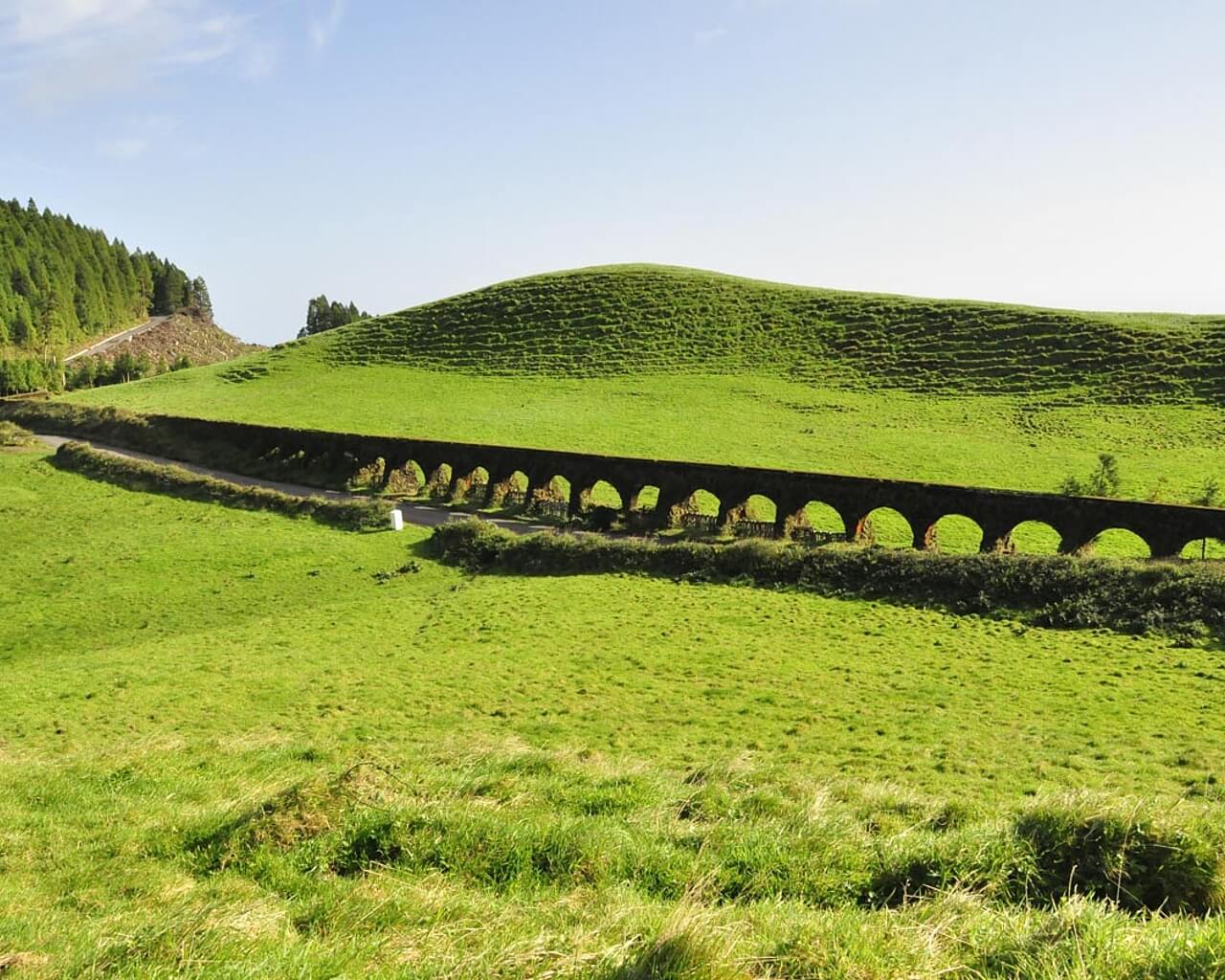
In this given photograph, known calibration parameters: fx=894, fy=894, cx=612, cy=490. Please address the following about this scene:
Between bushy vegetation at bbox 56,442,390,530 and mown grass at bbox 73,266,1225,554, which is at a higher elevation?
mown grass at bbox 73,266,1225,554

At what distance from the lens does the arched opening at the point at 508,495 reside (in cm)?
4272

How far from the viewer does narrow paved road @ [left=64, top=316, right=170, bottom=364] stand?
14794cm

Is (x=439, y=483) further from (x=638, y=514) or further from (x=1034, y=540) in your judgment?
(x=1034, y=540)

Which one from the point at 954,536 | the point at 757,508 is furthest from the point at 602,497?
the point at 954,536

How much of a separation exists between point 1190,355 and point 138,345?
16054 centimetres

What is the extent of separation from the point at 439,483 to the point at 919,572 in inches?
1037

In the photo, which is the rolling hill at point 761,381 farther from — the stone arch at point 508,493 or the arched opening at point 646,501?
the stone arch at point 508,493

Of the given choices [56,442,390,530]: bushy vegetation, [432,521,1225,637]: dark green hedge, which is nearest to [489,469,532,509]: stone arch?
[56,442,390,530]: bushy vegetation

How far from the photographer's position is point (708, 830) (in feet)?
28.2

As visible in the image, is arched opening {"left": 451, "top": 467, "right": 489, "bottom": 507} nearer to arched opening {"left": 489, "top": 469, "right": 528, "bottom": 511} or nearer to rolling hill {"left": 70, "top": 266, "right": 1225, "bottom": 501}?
arched opening {"left": 489, "top": 469, "right": 528, "bottom": 511}

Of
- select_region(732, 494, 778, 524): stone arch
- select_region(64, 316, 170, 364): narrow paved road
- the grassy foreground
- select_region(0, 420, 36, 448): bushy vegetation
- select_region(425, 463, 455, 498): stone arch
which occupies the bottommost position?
the grassy foreground

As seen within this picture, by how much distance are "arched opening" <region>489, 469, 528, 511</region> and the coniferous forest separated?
87.0 metres

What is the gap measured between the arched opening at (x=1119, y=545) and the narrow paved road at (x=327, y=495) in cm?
2110

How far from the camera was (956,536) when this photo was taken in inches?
1391
